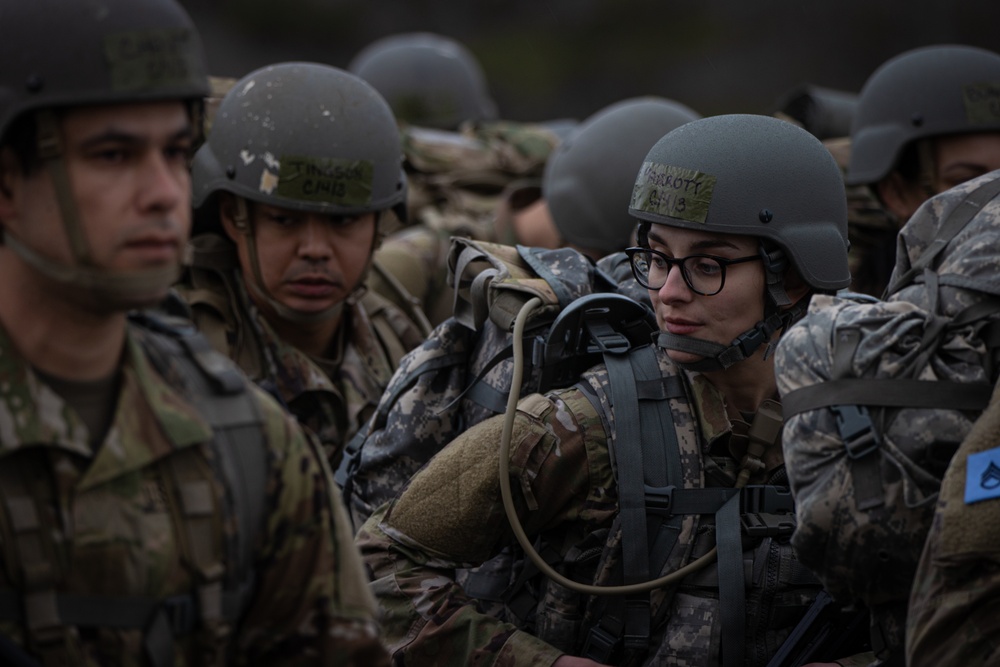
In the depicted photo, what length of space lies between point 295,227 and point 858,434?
7.89ft

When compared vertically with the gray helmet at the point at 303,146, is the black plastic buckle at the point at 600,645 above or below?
below

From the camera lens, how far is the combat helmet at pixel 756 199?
3785 millimetres

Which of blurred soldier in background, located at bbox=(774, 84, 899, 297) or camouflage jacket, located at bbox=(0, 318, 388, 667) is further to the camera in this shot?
blurred soldier in background, located at bbox=(774, 84, 899, 297)

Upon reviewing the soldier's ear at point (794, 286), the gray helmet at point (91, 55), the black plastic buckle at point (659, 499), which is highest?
the gray helmet at point (91, 55)

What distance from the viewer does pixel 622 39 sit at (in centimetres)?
2389

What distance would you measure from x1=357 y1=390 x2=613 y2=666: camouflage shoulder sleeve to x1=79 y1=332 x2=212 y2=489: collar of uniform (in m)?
1.18

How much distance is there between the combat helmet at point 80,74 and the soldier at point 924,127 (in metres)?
4.13

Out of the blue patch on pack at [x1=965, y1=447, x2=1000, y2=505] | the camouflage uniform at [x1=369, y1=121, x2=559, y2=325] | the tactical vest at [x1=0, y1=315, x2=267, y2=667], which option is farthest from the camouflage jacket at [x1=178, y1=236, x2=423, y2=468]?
the blue patch on pack at [x1=965, y1=447, x2=1000, y2=505]

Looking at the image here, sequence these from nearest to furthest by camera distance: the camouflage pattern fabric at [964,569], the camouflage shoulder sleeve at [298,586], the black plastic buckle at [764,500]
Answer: the camouflage shoulder sleeve at [298,586] < the camouflage pattern fabric at [964,569] < the black plastic buckle at [764,500]

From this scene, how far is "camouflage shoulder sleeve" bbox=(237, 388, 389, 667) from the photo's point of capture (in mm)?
2604

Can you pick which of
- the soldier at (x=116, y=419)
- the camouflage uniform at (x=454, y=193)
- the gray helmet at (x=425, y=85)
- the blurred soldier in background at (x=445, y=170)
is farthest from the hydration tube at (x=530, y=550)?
the gray helmet at (x=425, y=85)

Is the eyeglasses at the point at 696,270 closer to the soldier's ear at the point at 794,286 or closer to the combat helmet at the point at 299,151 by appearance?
the soldier's ear at the point at 794,286

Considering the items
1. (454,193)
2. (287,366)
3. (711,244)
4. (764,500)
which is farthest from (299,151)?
(454,193)

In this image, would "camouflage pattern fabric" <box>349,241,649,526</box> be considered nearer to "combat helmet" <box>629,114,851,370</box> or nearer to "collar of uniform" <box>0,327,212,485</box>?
"combat helmet" <box>629,114,851,370</box>
